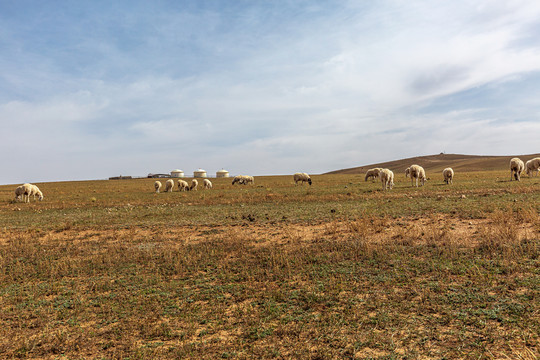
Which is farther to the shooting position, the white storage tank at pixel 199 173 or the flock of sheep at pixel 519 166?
the white storage tank at pixel 199 173

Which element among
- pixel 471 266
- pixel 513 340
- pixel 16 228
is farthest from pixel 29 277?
pixel 471 266

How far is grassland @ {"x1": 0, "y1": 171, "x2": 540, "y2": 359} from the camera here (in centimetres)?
462

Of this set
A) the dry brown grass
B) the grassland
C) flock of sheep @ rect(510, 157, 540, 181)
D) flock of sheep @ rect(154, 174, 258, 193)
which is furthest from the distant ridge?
the dry brown grass

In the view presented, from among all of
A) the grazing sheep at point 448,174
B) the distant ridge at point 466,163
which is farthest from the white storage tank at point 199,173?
the grazing sheep at point 448,174

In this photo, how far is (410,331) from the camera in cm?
480

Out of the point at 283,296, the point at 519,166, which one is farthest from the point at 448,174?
the point at 283,296

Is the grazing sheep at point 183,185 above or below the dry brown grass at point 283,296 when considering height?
above

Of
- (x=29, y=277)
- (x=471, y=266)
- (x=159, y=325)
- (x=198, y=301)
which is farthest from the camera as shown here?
(x=29, y=277)

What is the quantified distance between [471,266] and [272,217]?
10.1m

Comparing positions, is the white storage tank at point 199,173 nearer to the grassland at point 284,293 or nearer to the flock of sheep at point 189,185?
the flock of sheep at point 189,185

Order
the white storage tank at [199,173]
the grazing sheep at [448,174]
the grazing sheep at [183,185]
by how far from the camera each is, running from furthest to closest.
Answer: the white storage tank at [199,173] < the grazing sheep at [183,185] < the grazing sheep at [448,174]

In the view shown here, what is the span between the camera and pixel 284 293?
6590 mm

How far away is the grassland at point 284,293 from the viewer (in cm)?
462

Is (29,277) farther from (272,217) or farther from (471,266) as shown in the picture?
(471,266)
